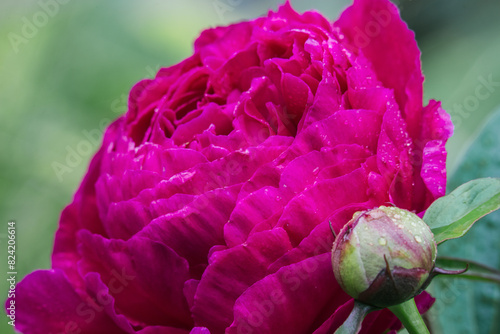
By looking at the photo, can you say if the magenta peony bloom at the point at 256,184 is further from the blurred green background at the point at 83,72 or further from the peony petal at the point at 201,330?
the blurred green background at the point at 83,72

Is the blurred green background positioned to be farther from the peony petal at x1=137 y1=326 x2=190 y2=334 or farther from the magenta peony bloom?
the peony petal at x1=137 y1=326 x2=190 y2=334

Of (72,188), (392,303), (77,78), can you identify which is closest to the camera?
(392,303)

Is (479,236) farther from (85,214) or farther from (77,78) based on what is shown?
(77,78)

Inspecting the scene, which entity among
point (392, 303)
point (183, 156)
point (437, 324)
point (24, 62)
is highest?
point (24, 62)

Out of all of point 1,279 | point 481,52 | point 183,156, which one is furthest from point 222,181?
point 481,52

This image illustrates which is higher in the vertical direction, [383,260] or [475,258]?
[383,260]

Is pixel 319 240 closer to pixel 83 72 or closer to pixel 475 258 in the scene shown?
pixel 475 258

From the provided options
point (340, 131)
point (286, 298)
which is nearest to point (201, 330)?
point (286, 298)
